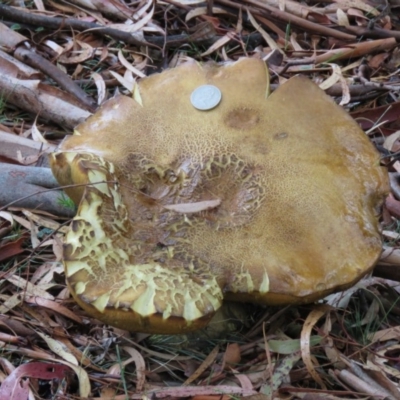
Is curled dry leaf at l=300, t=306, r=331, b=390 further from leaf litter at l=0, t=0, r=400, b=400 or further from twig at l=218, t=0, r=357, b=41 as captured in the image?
twig at l=218, t=0, r=357, b=41

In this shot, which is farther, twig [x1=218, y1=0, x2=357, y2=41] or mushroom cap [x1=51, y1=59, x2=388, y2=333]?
twig [x1=218, y1=0, x2=357, y2=41]

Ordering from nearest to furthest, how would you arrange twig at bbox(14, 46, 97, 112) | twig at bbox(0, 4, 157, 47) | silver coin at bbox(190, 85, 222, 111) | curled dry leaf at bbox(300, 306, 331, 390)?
curled dry leaf at bbox(300, 306, 331, 390) < silver coin at bbox(190, 85, 222, 111) < twig at bbox(14, 46, 97, 112) < twig at bbox(0, 4, 157, 47)

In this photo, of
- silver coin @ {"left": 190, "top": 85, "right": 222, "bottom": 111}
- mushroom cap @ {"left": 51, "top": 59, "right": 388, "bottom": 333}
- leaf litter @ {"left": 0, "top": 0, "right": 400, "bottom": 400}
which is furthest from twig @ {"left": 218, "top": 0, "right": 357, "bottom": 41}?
silver coin @ {"left": 190, "top": 85, "right": 222, "bottom": 111}

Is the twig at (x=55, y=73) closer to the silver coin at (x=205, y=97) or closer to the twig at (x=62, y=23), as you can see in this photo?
the twig at (x=62, y=23)

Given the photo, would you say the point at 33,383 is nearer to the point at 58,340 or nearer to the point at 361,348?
the point at 58,340

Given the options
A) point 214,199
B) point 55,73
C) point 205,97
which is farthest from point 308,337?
point 55,73

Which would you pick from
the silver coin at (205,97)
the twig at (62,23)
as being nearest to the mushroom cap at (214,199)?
the silver coin at (205,97)

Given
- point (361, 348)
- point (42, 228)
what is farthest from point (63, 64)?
point (361, 348)
